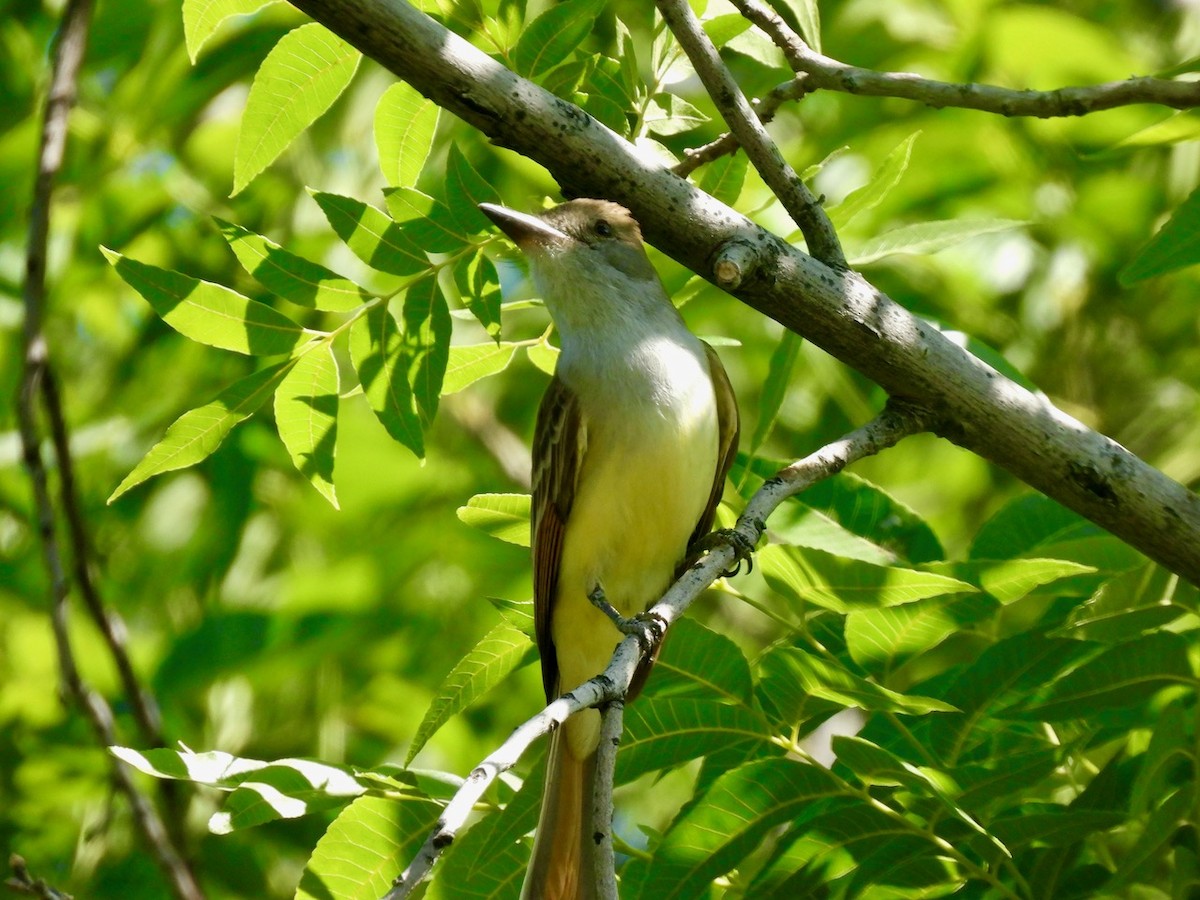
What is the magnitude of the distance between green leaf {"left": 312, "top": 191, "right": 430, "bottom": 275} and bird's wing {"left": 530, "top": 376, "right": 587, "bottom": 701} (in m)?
0.88

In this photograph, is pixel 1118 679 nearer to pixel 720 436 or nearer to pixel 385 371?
pixel 720 436

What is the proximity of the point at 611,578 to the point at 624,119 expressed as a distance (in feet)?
4.53

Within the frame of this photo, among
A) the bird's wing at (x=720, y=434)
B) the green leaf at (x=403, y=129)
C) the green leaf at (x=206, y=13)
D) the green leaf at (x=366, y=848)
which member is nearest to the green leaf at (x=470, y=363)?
the green leaf at (x=403, y=129)

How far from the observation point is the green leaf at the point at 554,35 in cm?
297

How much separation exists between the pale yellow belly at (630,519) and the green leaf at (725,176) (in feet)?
2.29

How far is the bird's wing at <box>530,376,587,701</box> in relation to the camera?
3795 mm

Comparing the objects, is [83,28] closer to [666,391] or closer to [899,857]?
[666,391]

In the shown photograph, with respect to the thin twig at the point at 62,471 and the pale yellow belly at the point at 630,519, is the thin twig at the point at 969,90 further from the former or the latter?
the thin twig at the point at 62,471

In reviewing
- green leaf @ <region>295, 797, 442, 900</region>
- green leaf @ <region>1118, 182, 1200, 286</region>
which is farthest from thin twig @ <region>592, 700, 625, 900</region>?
green leaf @ <region>1118, 182, 1200, 286</region>

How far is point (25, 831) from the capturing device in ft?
16.5

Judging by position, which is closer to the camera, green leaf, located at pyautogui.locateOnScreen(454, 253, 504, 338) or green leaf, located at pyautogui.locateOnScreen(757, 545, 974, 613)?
green leaf, located at pyautogui.locateOnScreen(757, 545, 974, 613)

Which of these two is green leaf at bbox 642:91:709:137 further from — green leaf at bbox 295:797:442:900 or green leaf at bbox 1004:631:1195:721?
green leaf at bbox 295:797:442:900

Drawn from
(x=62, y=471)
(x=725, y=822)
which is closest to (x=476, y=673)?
(x=725, y=822)

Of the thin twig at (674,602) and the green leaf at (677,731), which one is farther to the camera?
the green leaf at (677,731)
